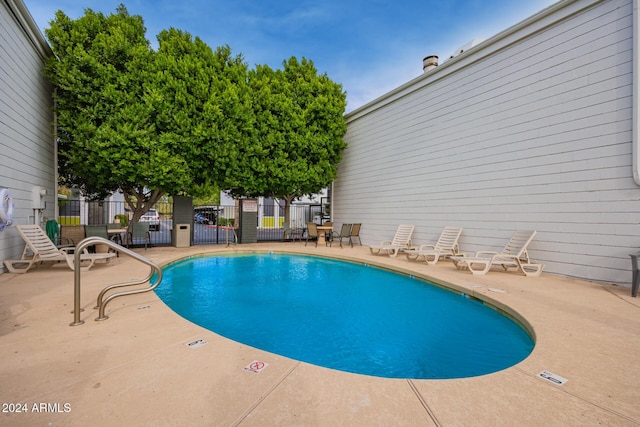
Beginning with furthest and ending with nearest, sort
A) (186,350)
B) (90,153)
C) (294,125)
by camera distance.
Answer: (294,125), (90,153), (186,350)

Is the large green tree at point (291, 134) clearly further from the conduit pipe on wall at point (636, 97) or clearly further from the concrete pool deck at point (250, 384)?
the conduit pipe on wall at point (636, 97)

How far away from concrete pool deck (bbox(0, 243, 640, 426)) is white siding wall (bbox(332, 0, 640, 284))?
3040mm

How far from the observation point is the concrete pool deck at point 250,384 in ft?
5.65

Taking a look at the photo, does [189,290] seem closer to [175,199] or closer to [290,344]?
[290,344]

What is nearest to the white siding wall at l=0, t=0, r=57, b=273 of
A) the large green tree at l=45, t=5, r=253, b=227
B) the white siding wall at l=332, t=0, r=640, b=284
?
the large green tree at l=45, t=5, r=253, b=227

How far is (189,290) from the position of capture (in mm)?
5793

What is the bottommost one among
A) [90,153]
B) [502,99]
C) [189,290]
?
[189,290]

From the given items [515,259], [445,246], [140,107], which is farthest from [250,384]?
[140,107]

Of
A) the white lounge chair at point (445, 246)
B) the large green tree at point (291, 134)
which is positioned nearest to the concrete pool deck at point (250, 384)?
the white lounge chair at point (445, 246)

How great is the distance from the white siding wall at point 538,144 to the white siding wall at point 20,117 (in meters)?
9.77

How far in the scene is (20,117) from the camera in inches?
254

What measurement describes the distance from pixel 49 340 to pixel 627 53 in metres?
9.11

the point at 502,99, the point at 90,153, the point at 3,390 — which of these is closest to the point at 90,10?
the point at 90,153

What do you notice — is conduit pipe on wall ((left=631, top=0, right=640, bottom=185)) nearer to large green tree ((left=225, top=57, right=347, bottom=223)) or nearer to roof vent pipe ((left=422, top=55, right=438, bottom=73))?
roof vent pipe ((left=422, top=55, right=438, bottom=73))
